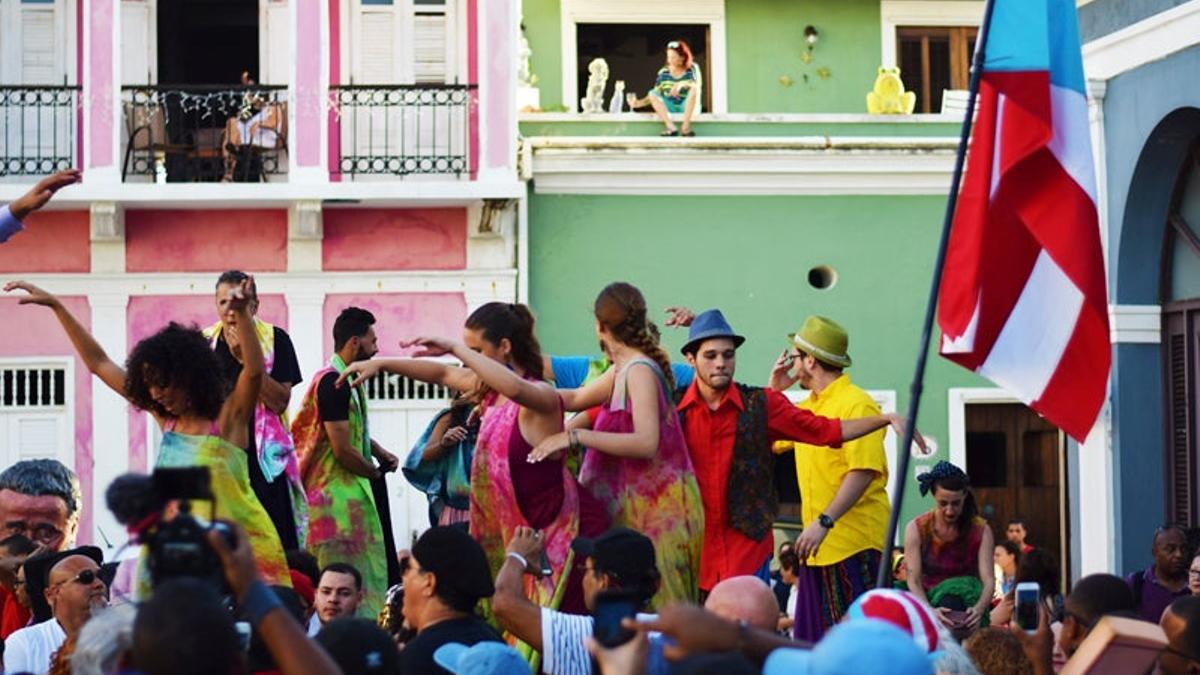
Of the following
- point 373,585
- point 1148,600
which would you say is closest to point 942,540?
point 1148,600

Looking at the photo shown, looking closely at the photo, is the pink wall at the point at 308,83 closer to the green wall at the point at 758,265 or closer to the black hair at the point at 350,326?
the green wall at the point at 758,265

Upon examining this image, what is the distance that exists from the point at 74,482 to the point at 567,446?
2.67 meters

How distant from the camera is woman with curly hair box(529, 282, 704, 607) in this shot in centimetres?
→ 969

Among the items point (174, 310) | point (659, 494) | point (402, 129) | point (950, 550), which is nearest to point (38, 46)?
point (174, 310)

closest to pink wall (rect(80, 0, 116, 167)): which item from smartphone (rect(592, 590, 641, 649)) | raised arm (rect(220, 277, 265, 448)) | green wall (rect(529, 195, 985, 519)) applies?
green wall (rect(529, 195, 985, 519))

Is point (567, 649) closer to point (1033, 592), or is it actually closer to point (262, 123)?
point (1033, 592)

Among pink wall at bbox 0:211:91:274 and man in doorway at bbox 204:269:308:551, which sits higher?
pink wall at bbox 0:211:91:274

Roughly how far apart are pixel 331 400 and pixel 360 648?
5514 mm

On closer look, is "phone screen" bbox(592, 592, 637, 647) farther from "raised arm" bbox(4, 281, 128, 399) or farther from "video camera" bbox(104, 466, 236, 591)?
"raised arm" bbox(4, 281, 128, 399)

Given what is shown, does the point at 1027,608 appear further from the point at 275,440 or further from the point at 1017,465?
the point at 1017,465

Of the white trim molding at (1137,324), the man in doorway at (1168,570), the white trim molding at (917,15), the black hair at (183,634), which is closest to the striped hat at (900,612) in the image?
the black hair at (183,634)

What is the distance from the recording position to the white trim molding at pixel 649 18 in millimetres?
25625

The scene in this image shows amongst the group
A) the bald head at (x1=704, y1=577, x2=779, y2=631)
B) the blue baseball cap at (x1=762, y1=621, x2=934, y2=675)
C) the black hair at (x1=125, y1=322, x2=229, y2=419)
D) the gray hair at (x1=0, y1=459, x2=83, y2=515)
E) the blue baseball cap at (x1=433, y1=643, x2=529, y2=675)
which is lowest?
the blue baseball cap at (x1=433, y1=643, x2=529, y2=675)

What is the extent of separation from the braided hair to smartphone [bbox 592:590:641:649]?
12.5 ft
